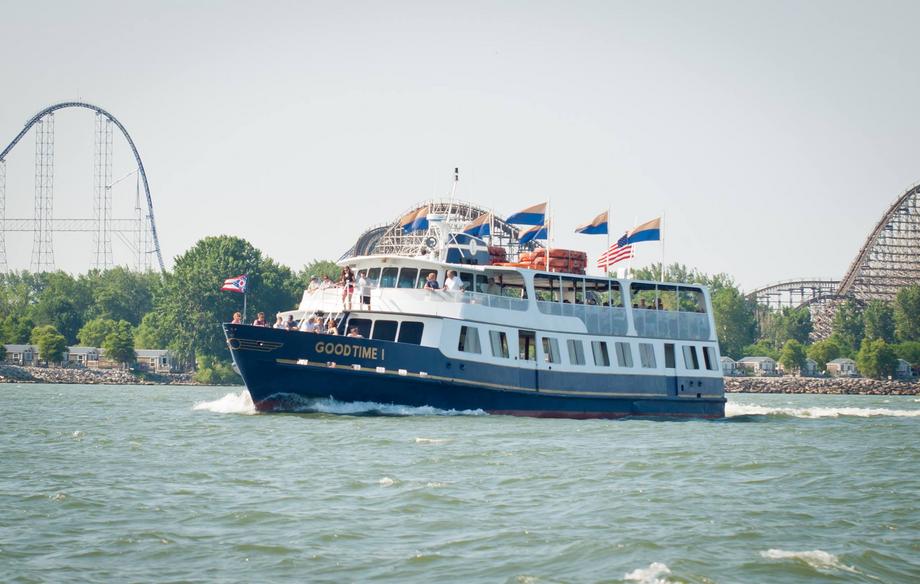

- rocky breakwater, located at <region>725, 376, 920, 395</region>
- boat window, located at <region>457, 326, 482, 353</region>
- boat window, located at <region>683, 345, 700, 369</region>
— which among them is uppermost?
boat window, located at <region>457, 326, 482, 353</region>

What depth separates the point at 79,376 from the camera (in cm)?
9369

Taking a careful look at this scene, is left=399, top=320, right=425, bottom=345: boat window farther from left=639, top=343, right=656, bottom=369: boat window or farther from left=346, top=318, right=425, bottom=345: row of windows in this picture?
left=639, top=343, right=656, bottom=369: boat window

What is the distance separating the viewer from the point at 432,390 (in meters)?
34.7

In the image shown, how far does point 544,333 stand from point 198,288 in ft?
217

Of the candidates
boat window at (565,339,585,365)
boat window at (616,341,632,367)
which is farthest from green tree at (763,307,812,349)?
boat window at (565,339,585,365)

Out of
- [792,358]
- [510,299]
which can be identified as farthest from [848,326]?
[510,299]

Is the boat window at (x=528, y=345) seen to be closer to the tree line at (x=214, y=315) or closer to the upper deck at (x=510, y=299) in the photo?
the upper deck at (x=510, y=299)

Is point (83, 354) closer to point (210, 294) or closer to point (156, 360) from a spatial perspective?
point (156, 360)

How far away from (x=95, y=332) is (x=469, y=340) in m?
83.8

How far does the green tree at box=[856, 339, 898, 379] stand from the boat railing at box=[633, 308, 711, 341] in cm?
7581

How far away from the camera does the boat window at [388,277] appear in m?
36.5

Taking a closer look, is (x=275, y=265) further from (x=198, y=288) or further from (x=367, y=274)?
(x=367, y=274)

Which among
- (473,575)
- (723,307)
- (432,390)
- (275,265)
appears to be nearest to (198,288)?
(275,265)

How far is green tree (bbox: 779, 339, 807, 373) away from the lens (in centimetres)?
11956
